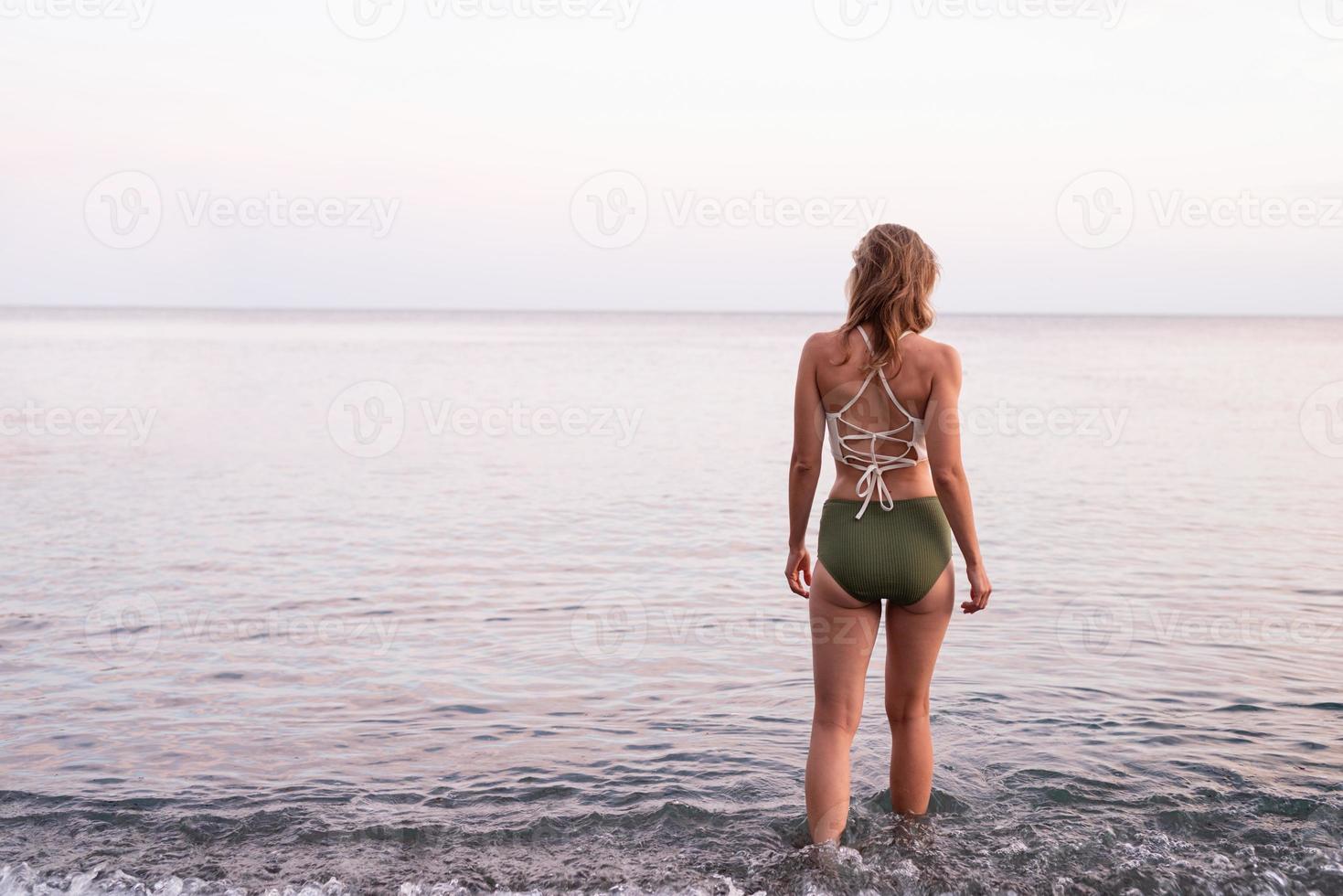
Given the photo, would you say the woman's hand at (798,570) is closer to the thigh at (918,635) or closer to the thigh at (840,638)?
the thigh at (840,638)

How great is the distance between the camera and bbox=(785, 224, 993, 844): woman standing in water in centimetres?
407

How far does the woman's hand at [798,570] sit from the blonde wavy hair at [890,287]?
816 mm

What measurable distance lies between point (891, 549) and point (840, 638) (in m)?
0.42

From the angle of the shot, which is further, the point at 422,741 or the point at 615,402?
the point at 615,402

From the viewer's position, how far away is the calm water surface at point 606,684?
4586 mm

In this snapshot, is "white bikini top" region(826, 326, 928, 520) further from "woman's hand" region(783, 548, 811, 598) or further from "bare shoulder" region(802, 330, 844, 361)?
"woman's hand" region(783, 548, 811, 598)

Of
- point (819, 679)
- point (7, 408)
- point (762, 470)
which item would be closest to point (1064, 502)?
point (762, 470)

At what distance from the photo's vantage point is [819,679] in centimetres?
443

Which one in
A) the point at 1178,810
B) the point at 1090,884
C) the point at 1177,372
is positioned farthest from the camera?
the point at 1177,372

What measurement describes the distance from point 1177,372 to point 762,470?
29.9 m

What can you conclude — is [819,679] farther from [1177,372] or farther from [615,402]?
[1177,372]

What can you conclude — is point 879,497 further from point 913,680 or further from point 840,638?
point 913,680

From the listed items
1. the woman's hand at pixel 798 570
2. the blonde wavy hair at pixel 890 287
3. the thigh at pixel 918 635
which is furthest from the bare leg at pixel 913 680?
the blonde wavy hair at pixel 890 287

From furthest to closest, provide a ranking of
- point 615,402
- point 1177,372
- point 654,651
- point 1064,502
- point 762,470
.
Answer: point 1177,372, point 615,402, point 762,470, point 1064,502, point 654,651
